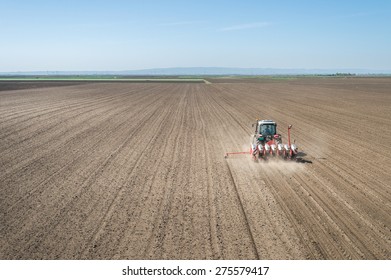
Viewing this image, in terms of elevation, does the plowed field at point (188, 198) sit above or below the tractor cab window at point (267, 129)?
below

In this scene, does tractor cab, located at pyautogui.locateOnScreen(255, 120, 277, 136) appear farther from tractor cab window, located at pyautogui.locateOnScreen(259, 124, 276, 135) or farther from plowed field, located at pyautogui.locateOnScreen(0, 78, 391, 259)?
plowed field, located at pyautogui.locateOnScreen(0, 78, 391, 259)

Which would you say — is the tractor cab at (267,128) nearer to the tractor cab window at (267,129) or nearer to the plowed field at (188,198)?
the tractor cab window at (267,129)

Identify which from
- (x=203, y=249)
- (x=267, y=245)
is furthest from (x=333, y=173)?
(x=203, y=249)

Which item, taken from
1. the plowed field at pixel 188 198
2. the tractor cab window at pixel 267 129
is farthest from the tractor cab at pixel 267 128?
the plowed field at pixel 188 198

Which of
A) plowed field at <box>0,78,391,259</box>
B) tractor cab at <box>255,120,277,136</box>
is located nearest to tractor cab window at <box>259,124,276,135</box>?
tractor cab at <box>255,120,277,136</box>

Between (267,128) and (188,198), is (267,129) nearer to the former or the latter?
(267,128)

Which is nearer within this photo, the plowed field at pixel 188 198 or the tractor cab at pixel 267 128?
the plowed field at pixel 188 198

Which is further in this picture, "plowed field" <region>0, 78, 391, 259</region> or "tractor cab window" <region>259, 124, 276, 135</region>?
"tractor cab window" <region>259, 124, 276, 135</region>

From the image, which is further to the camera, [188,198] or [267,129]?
[267,129]

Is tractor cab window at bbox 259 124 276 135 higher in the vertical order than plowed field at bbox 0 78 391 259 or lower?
higher

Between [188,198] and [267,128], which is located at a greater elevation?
[267,128]

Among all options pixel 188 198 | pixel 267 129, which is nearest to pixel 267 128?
pixel 267 129

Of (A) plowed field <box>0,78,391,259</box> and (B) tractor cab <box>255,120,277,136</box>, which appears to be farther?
(B) tractor cab <box>255,120,277,136</box>

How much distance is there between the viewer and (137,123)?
24047 millimetres
